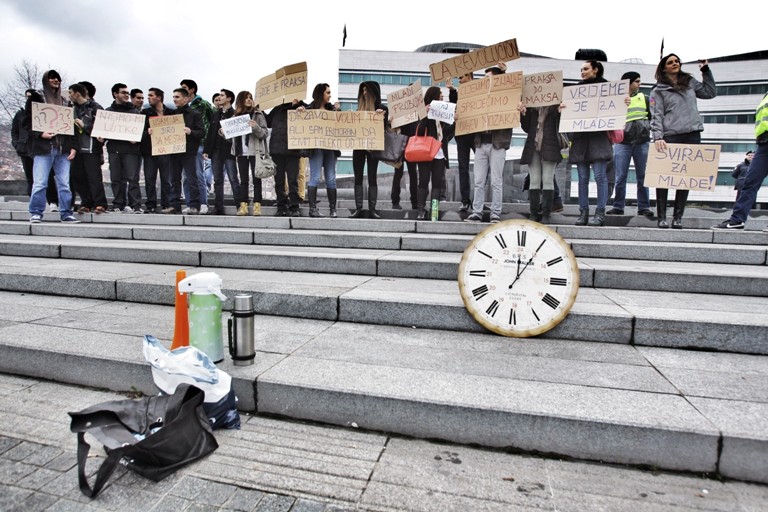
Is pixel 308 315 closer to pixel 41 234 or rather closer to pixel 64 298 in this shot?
pixel 64 298

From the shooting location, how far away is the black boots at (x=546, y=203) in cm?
662

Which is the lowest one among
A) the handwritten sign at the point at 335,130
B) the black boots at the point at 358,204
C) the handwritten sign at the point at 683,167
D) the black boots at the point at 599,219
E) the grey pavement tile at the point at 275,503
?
the grey pavement tile at the point at 275,503

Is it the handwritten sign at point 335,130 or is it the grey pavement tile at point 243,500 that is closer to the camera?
the grey pavement tile at point 243,500

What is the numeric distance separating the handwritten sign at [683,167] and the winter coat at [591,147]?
0.57 metres

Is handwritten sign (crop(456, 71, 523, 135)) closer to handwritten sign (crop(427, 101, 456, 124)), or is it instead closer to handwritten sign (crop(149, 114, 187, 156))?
handwritten sign (crop(427, 101, 456, 124))

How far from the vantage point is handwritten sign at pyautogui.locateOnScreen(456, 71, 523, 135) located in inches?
255

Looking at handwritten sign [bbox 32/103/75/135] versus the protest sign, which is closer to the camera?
handwritten sign [bbox 32/103/75/135]

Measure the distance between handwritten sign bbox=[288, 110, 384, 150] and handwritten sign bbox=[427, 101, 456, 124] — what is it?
85 centimetres

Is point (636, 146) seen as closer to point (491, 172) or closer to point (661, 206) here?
point (661, 206)

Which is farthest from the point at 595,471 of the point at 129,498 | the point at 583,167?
the point at 583,167

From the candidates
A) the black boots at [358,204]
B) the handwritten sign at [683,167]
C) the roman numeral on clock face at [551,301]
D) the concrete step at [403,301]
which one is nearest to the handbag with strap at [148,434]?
the concrete step at [403,301]

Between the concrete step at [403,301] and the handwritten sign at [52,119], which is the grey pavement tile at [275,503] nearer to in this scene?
the concrete step at [403,301]

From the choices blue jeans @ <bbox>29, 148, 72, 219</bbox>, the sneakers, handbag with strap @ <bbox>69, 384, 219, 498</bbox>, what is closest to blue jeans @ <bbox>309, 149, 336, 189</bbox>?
blue jeans @ <bbox>29, 148, 72, 219</bbox>

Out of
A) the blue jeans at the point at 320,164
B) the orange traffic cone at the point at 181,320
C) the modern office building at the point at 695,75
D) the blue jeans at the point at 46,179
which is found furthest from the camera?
the modern office building at the point at 695,75
